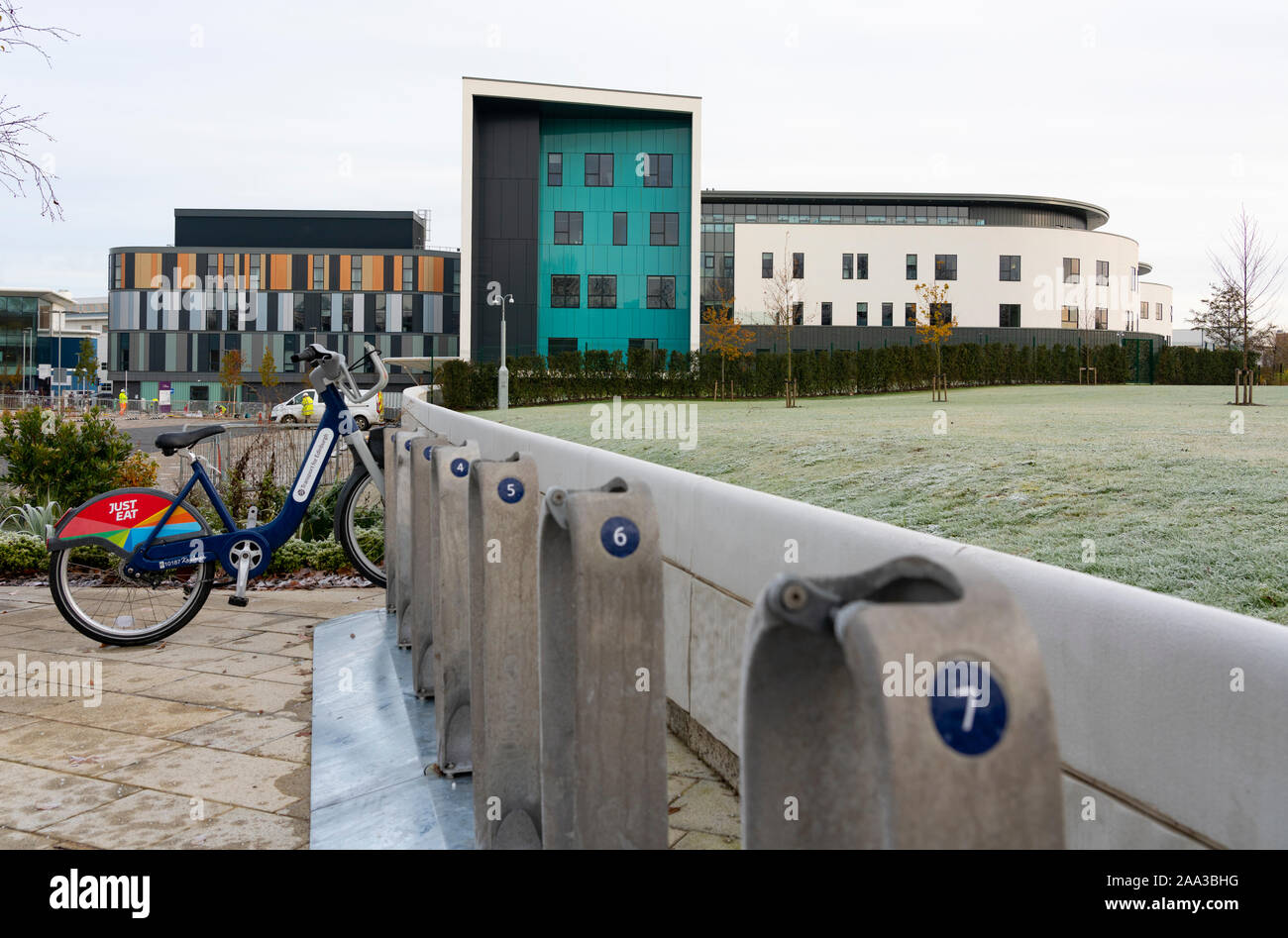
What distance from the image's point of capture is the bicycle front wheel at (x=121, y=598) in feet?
22.7

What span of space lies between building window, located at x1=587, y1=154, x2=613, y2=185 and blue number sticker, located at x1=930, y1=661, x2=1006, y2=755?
185ft

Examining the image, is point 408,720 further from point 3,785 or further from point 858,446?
point 858,446

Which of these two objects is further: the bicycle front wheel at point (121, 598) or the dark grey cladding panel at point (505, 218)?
the dark grey cladding panel at point (505, 218)

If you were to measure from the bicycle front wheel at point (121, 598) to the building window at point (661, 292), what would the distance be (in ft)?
164

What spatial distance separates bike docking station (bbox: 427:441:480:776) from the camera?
14.3 feet

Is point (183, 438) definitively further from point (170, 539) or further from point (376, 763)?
point (376, 763)

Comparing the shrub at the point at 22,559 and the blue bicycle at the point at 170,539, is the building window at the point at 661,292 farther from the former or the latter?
the blue bicycle at the point at 170,539

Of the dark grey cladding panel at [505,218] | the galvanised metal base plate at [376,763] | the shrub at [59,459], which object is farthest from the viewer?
the dark grey cladding panel at [505,218]

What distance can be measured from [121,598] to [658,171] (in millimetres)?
50745

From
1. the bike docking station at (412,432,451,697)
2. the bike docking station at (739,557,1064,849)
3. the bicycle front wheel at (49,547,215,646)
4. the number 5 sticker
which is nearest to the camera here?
the bike docking station at (739,557,1064,849)

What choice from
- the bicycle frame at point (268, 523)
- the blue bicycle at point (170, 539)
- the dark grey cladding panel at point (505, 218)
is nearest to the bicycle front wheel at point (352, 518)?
the blue bicycle at point (170, 539)

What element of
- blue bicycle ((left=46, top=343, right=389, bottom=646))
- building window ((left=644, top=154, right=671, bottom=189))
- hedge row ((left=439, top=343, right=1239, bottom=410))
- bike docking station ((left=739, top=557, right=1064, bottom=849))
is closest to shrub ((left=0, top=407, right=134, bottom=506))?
blue bicycle ((left=46, top=343, right=389, bottom=646))

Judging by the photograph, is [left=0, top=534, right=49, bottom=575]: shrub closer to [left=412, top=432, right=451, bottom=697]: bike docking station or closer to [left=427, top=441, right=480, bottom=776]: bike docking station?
[left=412, top=432, right=451, bottom=697]: bike docking station
